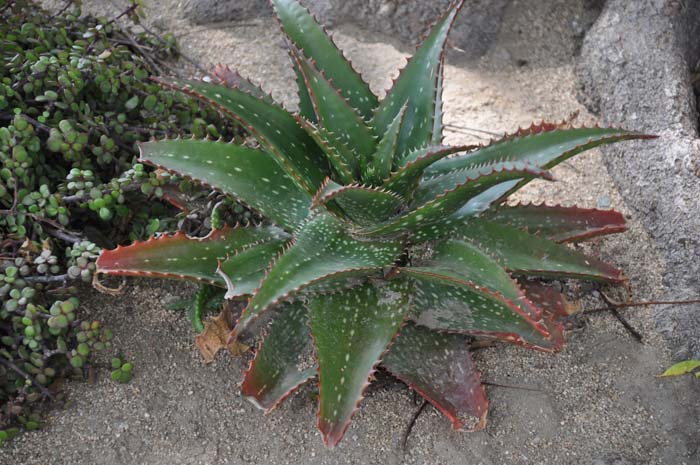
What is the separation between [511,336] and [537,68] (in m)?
1.66

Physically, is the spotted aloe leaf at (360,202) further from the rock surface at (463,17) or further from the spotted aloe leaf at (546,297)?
the rock surface at (463,17)

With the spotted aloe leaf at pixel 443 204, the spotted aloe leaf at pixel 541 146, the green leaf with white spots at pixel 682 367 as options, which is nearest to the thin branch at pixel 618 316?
the green leaf with white spots at pixel 682 367

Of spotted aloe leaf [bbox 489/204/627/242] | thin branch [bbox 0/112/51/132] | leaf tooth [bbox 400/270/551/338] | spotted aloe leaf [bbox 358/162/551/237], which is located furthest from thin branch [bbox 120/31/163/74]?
leaf tooth [bbox 400/270/551/338]

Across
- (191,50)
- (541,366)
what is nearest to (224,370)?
(541,366)

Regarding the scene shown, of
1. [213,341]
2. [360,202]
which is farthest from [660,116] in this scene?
[213,341]

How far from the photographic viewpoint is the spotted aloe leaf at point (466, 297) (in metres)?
1.55

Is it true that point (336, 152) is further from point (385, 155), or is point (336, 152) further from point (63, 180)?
point (63, 180)

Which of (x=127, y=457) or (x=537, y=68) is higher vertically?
(x=537, y=68)

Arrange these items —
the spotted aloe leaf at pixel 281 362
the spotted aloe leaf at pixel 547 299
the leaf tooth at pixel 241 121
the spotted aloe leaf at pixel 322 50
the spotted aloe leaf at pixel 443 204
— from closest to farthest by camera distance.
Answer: the spotted aloe leaf at pixel 443 204
the leaf tooth at pixel 241 121
the spotted aloe leaf at pixel 281 362
the spotted aloe leaf at pixel 322 50
the spotted aloe leaf at pixel 547 299

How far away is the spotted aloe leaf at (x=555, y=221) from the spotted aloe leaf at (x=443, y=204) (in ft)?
1.23

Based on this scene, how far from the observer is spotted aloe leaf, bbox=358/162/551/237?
4.68 feet

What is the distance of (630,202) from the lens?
7.93ft

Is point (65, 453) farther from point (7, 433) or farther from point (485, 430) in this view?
point (485, 430)

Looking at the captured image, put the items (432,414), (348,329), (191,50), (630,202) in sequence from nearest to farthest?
(348,329) < (432,414) < (630,202) < (191,50)
